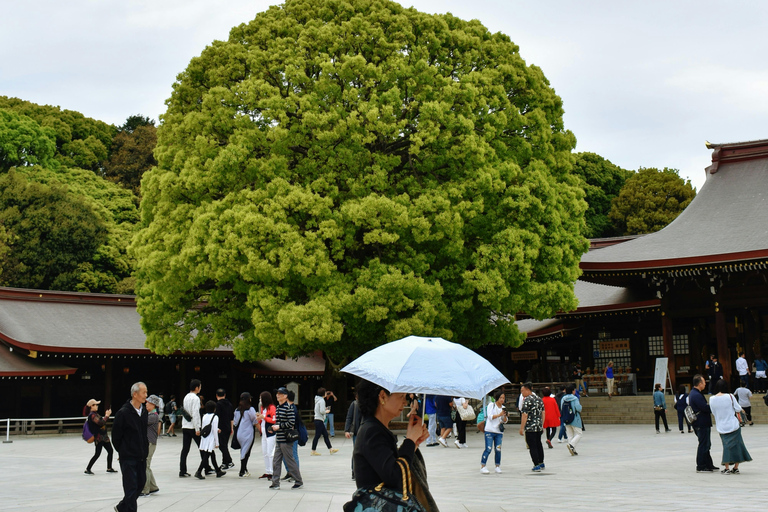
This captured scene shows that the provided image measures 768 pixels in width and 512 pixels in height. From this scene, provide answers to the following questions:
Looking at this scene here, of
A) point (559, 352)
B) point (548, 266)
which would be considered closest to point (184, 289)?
point (548, 266)

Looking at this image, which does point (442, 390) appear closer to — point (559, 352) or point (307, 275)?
point (307, 275)

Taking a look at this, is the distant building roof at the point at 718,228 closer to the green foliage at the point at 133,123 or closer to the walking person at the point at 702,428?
the walking person at the point at 702,428

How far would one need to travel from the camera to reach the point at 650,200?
5259cm

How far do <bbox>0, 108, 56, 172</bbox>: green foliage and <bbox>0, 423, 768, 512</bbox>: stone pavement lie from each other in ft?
136

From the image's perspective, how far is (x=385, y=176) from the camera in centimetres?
2180

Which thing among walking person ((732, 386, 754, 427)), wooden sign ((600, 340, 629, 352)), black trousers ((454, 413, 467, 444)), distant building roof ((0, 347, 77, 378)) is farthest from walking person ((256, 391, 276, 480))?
wooden sign ((600, 340, 629, 352))

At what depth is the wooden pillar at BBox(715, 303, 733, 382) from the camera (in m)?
24.6

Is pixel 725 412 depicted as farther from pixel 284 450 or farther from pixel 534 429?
pixel 284 450

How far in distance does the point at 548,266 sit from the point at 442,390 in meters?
17.8

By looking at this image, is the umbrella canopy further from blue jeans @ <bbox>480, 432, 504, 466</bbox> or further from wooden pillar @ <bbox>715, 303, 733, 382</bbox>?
wooden pillar @ <bbox>715, 303, 733, 382</bbox>

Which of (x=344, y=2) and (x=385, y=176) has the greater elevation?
(x=344, y=2)

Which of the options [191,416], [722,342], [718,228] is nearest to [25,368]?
[191,416]

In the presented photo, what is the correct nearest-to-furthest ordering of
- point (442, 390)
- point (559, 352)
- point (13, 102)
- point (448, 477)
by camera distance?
point (442, 390) < point (448, 477) < point (559, 352) < point (13, 102)

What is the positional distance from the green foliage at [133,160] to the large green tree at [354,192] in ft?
120
